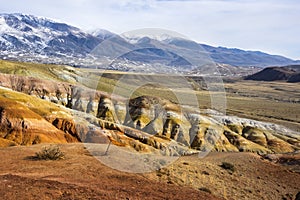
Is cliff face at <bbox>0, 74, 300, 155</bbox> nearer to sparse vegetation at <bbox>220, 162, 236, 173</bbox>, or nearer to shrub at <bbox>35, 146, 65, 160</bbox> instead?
shrub at <bbox>35, 146, 65, 160</bbox>

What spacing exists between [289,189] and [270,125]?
7364 centimetres

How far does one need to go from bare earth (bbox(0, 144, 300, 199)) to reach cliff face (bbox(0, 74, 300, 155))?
16.4 meters

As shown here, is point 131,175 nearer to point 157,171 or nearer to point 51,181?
point 157,171

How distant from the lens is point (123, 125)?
70.6 m

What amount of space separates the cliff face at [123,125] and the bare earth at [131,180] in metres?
16.4

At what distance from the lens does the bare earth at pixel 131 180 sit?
1856 cm

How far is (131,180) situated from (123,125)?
48167 millimetres

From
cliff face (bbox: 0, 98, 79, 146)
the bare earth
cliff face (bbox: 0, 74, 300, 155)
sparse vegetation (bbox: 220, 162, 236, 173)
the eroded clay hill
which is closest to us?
the bare earth

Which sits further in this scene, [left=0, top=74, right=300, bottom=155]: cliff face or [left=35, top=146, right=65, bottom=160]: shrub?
[left=0, top=74, right=300, bottom=155]: cliff face

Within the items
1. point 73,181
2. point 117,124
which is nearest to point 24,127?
point 117,124

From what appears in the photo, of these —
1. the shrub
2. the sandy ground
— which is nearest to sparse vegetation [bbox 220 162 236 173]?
the sandy ground

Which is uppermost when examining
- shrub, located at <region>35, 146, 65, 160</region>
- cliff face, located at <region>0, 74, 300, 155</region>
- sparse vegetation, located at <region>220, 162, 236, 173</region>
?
shrub, located at <region>35, 146, 65, 160</region>

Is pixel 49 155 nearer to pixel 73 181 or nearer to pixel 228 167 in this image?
pixel 73 181

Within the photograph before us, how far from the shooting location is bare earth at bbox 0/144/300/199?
60.9 ft
